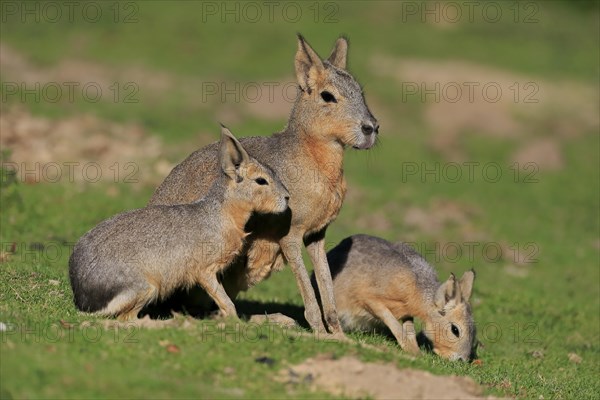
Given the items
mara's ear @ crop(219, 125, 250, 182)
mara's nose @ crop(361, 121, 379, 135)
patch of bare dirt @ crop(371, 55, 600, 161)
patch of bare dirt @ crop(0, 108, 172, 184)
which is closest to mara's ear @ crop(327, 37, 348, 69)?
mara's nose @ crop(361, 121, 379, 135)

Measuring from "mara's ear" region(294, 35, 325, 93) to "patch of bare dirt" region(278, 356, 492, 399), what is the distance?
3623 millimetres

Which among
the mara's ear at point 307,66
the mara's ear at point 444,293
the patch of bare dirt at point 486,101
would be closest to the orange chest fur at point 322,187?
the mara's ear at point 307,66

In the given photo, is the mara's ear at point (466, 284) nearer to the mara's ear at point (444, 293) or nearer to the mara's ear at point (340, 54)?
the mara's ear at point (444, 293)

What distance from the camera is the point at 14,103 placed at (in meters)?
25.3

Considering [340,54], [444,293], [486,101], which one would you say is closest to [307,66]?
[340,54]

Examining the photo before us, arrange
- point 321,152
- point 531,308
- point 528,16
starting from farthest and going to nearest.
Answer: point 528,16 < point 531,308 < point 321,152

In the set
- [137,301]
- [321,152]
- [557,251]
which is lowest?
[557,251]

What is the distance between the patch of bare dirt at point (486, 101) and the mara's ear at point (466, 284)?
15459mm

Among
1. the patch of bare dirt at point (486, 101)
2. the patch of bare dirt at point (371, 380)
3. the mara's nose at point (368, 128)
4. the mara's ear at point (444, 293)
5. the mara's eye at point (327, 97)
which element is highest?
the mara's eye at point (327, 97)

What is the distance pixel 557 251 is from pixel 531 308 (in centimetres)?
463

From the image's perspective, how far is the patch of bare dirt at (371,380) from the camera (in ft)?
30.4

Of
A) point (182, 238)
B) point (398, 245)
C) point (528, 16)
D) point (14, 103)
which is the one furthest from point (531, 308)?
point (528, 16)

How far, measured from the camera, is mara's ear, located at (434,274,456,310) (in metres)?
12.9

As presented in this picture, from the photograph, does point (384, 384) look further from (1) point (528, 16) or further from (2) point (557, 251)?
(1) point (528, 16)
